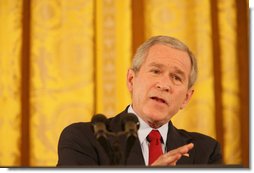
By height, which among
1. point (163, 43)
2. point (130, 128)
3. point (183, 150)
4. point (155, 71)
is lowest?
point (183, 150)

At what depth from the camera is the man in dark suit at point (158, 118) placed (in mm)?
2059

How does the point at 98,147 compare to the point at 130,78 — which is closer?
the point at 98,147

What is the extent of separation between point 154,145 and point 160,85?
284 mm

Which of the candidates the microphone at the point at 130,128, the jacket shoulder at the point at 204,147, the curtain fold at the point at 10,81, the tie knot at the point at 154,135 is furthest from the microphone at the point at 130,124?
the curtain fold at the point at 10,81

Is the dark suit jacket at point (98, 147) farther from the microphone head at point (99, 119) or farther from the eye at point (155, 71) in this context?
the eye at point (155, 71)

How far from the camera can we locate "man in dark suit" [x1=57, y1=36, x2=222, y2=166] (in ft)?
6.75

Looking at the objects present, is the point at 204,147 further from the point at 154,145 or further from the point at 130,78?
the point at 130,78

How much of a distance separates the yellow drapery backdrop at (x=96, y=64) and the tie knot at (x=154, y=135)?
106 mm

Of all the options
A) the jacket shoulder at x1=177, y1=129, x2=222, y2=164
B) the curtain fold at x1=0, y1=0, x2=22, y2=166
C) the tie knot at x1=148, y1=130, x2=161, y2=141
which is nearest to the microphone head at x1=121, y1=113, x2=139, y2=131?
the tie knot at x1=148, y1=130, x2=161, y2=141

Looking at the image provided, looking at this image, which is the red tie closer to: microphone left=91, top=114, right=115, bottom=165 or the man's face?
the man's face

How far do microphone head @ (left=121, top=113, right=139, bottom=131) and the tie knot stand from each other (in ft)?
0.34

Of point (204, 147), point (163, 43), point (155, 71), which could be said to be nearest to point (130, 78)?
point (155, 71)

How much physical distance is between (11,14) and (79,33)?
0.36 meters

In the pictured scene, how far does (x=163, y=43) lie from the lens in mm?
2156
